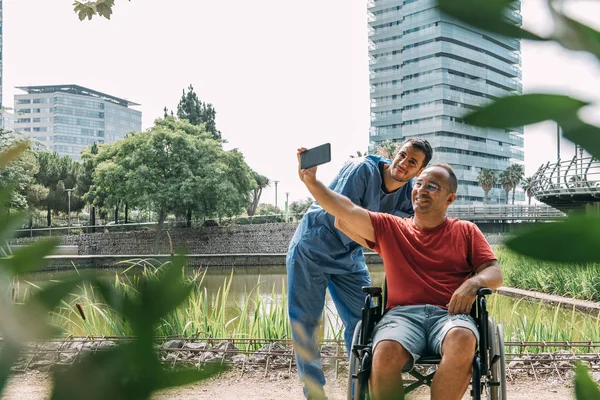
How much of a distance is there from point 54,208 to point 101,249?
6.93 meters

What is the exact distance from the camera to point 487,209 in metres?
27.7

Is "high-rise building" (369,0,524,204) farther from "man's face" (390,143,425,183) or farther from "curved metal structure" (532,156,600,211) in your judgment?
"man's face" (390,143,425,183)

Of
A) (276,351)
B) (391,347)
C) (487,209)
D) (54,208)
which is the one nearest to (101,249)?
(54,208)

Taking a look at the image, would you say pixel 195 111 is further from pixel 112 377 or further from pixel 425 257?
pixel 112 377

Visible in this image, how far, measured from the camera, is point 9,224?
0.12 meters

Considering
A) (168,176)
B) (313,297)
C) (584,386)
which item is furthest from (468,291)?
(168,176)

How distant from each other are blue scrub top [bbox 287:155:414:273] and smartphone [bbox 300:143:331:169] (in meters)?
0.76

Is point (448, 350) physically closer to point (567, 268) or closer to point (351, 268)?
point (351, 268)

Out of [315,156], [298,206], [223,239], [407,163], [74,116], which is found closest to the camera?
[315,156]

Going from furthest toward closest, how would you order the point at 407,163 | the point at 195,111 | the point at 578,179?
1. the point at 195,111
2. the point at 407,163
3. the point at 578,179

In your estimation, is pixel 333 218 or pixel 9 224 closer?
pixel 9 224

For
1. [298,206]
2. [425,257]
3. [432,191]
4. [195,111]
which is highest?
[195,111]

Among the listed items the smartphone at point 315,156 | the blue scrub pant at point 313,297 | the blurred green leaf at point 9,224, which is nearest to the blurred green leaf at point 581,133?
the blurred green leaf at point 9,224

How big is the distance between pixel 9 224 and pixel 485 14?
10cm
